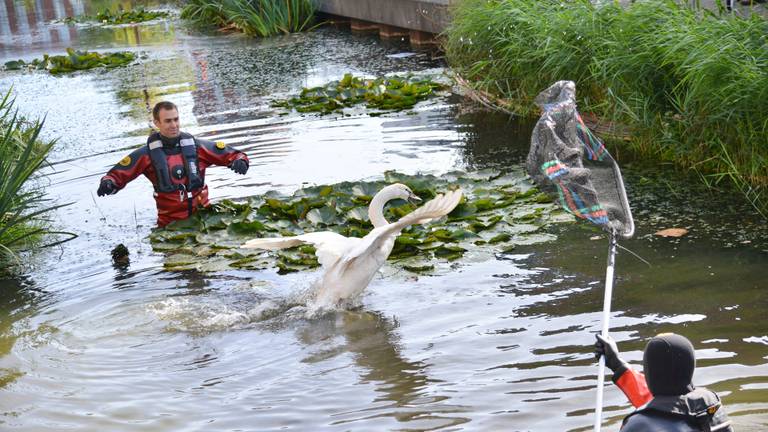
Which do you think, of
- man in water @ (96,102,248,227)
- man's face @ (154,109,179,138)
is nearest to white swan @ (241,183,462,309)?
man in water @ (96,102,248,227)

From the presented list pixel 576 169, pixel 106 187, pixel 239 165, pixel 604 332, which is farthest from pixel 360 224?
pixel 604 332

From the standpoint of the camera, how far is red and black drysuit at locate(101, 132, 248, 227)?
8367mm

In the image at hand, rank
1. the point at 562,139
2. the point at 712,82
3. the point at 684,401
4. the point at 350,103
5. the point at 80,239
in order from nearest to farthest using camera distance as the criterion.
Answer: the point at 684,401, the point at 562,139, the point at 712,82, the point at 80,239, the point at 350,103

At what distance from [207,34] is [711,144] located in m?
15.9

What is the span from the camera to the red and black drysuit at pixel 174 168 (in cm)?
837

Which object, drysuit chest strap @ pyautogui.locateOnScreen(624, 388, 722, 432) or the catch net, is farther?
the catch net

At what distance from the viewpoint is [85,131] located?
13.2 m

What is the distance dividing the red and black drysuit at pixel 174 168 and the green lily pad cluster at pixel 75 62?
11106 millimetres

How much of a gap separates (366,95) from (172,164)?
5.09 metres

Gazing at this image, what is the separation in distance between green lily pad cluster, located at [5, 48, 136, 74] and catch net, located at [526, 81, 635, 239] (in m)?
15.2

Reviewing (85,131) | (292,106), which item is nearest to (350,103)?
(292,106)

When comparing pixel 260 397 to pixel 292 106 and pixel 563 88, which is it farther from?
pixel 292 106

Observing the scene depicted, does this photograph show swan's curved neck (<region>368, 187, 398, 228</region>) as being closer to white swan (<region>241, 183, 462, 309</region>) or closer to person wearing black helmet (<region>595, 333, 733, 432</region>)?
white swan (<region>241, 183, 462, 309</region>)

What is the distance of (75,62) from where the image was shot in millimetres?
18906
